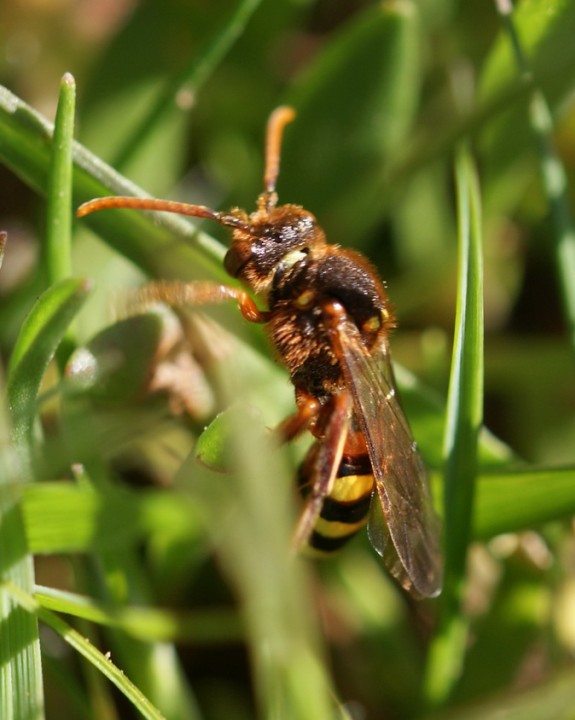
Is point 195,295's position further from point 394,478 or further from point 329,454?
point 394,478

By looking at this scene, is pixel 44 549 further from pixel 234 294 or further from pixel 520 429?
pixel 520 429

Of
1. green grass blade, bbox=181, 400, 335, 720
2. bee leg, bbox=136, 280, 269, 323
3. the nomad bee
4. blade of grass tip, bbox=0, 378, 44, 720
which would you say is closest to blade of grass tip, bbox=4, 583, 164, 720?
blade of grass tip, bbox=0, 378, 44, 720

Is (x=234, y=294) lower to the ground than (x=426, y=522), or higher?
higher

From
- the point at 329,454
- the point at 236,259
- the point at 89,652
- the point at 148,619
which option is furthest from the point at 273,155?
the point at 89,652

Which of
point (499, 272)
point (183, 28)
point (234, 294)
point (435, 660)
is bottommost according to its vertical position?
point (435, 660)

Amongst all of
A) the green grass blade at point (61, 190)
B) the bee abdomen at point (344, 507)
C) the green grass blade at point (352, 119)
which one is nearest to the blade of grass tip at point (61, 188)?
the green grass blade at point (61, 190)

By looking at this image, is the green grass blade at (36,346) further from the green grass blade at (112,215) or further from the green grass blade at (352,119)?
the green grass blade at (352,119)

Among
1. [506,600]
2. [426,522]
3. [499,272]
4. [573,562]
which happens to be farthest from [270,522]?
[499,272]
